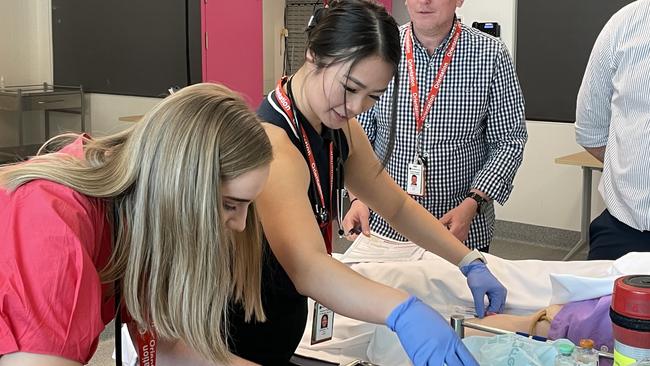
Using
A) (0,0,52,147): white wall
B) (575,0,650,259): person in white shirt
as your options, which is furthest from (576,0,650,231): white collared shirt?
(0,0,52,147): white wall

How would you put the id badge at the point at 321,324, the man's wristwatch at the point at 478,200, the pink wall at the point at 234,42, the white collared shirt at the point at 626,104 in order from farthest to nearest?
1. the pink wall at the point at 234,42
2. the man's wristwatch at the point at 478,200
3. the white collared shirt at the point at 626,104
4. the id badge at the point at 321,324

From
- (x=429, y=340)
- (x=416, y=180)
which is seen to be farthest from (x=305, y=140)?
(x=416, y=180)

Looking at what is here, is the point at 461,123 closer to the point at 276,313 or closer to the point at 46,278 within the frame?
the point at 276,313

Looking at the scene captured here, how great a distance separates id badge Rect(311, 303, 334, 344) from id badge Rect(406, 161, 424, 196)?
695 mm

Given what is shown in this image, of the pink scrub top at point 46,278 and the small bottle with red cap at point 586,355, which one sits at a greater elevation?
the pink scrub top at point 46,278

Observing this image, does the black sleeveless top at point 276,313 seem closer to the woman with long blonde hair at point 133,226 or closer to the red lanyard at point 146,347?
the red lanyard at point 146,347

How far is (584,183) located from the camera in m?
4.28

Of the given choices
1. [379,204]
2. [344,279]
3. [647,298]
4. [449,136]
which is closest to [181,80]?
[449,136]

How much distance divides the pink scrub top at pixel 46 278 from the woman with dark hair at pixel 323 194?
43 centimetres

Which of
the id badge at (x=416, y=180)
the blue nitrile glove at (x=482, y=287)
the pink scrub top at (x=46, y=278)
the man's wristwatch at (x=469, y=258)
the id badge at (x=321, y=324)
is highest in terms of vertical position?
Result: the pink scrub top at (x=46, y=278)

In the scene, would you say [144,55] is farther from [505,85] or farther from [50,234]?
[50,234]

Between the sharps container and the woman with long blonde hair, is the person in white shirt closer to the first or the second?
the sharps container

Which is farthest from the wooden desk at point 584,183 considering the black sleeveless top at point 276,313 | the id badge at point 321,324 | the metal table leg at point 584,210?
the black sleeveless top at point 276,313

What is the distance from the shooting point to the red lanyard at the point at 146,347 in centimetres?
126
